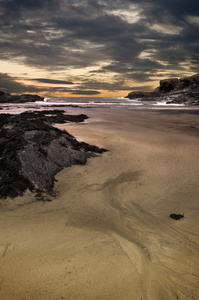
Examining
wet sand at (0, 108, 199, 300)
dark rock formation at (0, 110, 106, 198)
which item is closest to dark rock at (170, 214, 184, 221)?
wet sand at (0, 108, 199, 300)

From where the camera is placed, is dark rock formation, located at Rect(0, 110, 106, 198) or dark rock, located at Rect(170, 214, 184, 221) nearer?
dark rock, located at Rect(170, 214, 184, 221)

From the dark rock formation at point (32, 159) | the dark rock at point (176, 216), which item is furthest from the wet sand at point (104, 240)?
the dark rock formation at point (32, 159)

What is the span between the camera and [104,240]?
11.4ft

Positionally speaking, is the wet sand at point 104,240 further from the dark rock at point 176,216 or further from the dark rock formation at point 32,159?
the dark rock formation at point 32,159

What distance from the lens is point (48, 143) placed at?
6.67 meters

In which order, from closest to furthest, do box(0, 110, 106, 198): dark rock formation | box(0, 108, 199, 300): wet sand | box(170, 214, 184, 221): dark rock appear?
box(0, 108, 199, 300): wet sand
box(170, 214, 184, 221): dark rock
box(0, 110, 106, 198): dark rock formation

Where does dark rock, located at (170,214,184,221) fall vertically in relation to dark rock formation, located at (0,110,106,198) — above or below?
below

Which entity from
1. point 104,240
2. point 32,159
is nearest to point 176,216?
point 104,240

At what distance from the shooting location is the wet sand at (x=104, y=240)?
103 inches

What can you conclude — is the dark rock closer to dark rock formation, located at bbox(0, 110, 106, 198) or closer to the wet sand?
the wet sand

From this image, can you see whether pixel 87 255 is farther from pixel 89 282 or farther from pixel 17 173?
pixel 17 173

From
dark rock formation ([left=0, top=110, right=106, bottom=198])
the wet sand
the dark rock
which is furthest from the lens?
dark rock formation ([left=0, top=110, right=106, bottom=198])

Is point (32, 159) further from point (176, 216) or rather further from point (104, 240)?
point (176, 216)

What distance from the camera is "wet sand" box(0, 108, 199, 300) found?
2.63 metres
